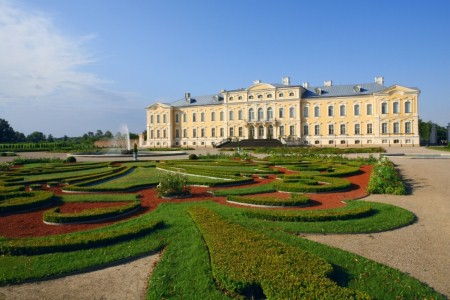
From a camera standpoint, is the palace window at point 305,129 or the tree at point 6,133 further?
the tree at point 6,133

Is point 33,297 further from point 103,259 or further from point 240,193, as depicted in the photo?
point 240,193

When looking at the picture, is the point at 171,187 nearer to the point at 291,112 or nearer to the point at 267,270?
the point at 267,270

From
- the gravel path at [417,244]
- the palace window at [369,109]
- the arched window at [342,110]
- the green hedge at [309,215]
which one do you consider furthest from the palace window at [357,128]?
the green hedge at [309,215]

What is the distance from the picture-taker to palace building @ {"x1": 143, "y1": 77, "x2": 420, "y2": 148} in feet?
152

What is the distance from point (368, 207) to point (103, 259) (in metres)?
5.97

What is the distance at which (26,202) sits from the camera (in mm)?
8445

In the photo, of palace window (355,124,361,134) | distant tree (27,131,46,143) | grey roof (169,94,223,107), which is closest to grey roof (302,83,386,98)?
palace window (355,124,361,134)

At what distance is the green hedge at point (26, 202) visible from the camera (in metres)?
8.06

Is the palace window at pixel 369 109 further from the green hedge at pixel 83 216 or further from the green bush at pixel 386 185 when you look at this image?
the green hedge at pixel 83 216

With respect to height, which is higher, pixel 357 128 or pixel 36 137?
pixel 36 137

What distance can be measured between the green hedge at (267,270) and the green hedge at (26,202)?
5485 mm

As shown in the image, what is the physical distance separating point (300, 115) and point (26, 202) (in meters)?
47.1

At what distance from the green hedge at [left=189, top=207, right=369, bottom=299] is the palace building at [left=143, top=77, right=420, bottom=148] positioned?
1778 inches

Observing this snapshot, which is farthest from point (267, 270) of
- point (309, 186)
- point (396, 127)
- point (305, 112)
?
point (305, 112)
